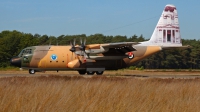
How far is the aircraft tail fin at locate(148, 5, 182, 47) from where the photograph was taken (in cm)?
4116

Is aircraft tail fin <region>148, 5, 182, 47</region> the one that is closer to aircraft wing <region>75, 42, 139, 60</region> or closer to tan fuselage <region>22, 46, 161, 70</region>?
aircraft wing <region>75, 42, 139, 60</region>

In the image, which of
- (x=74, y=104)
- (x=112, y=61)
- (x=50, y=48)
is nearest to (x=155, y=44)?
(x=112, y=61)

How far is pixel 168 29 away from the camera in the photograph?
41656mm

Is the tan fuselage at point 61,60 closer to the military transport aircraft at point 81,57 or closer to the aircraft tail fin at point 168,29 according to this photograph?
the military transport aircraft at point 81,57

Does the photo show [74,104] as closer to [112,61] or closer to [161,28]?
[112,61]

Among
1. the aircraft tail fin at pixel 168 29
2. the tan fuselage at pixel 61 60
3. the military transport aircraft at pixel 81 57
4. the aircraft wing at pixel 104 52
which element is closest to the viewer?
the aircraft wing at pixel 104 52

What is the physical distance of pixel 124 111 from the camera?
897cm

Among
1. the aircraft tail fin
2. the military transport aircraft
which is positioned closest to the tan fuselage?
the military transport aircraft

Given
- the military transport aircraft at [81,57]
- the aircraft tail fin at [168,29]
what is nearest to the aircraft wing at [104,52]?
the military transport aircraft at [81,57]

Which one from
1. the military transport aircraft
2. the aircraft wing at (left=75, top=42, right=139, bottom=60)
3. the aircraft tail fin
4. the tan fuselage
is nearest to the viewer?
the aircraft wing at (left=75, top=42, right=139, bottom=60)

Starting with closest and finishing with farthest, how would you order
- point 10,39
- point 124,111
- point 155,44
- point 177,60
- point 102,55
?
point 124,111 → point 102,55 → point 155,44 → point 10,39 → point 177,60

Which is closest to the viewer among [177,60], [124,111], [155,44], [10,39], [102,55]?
[124,111]

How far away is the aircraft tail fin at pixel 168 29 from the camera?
41.2m

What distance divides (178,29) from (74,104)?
113ft
